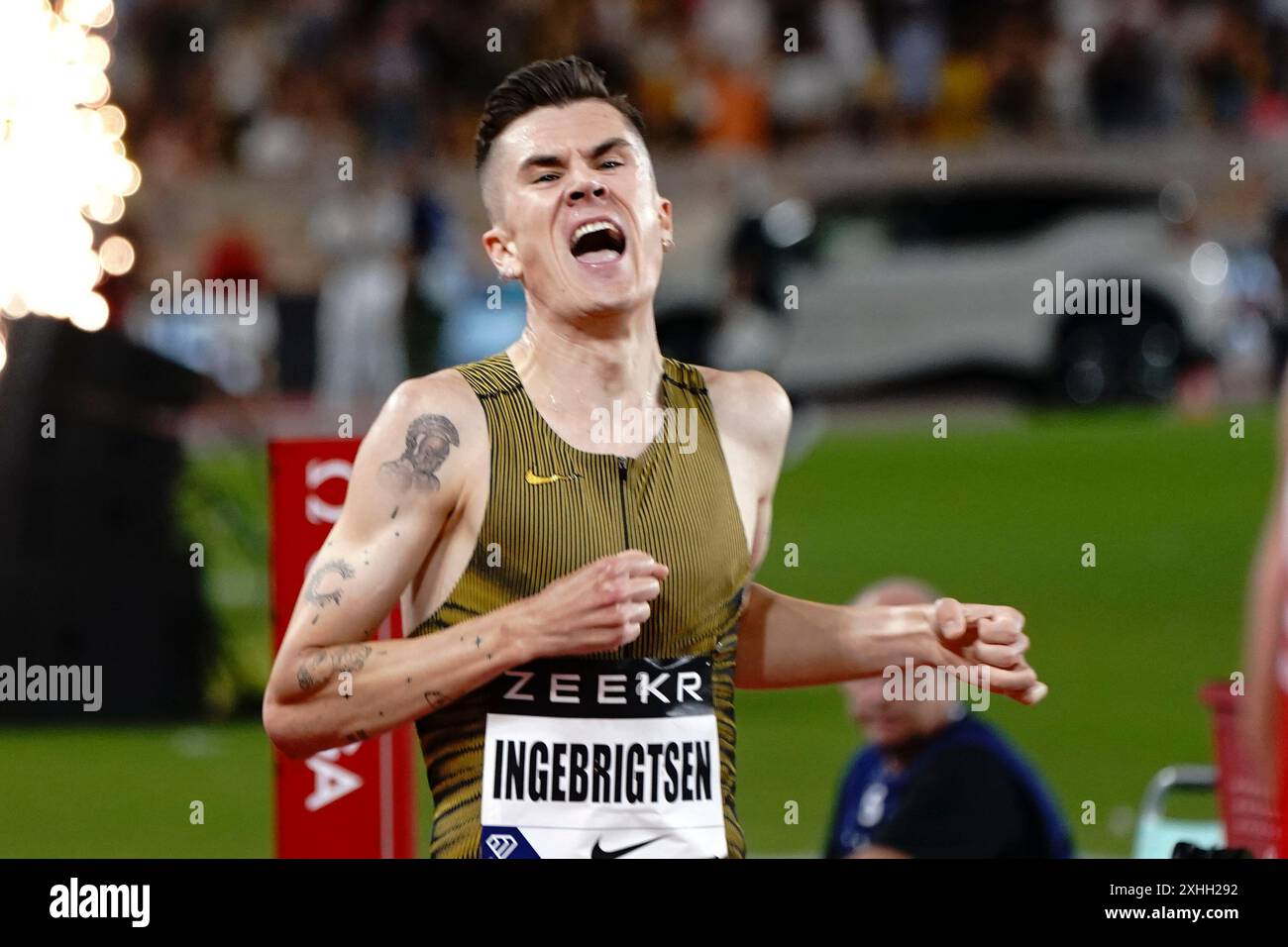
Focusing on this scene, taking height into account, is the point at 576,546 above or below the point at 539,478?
below

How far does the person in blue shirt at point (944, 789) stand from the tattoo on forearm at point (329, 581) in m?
2.13

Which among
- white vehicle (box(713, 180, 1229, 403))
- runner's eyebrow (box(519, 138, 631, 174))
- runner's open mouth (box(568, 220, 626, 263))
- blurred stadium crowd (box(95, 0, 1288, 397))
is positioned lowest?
runner's open mouth (box(568, 220, 626, 263))

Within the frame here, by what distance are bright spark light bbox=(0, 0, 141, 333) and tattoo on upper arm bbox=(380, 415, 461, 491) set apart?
5.37 m

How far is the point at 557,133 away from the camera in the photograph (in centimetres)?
430

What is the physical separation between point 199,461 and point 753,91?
14.9 meters

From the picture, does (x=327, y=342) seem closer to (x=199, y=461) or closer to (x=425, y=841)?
(x=199, y=461)

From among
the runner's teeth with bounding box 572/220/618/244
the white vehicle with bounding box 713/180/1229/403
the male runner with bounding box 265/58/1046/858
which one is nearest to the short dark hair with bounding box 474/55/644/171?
the male runner with bounding box 265/58/1046/858

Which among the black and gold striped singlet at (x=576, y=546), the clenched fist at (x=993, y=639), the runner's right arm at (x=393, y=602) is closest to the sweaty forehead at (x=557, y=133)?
the black and gold striped singlet at (x=576, y=546)

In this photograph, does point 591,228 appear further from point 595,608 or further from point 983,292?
point 983,292

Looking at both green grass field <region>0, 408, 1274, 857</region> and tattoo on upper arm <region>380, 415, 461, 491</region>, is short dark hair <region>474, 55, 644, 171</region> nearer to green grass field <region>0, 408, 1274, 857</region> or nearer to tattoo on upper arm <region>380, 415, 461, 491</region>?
tattoo on upper arm <region>380, 415, 461, 491</region>

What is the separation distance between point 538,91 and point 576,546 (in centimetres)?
99

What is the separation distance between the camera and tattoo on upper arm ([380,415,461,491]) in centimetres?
395

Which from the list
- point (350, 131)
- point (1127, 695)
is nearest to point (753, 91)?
point (350, 131)

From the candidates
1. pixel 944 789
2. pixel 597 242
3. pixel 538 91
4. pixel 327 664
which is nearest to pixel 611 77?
pixel 944 789
